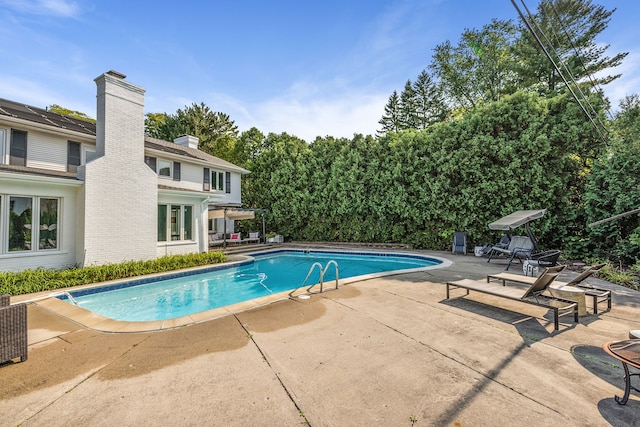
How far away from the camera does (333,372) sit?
320 centimetres

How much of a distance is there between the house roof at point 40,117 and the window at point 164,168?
3.15 metres

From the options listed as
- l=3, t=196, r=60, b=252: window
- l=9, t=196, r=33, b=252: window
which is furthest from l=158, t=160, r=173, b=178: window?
l=9, t=196, r=33, b=252: window

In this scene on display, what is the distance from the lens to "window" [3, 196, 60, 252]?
8523 millimetres

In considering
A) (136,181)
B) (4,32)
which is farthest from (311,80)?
(4,32)

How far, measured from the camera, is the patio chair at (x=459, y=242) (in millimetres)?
13405

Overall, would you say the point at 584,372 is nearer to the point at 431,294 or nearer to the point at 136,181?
the point at 431,294

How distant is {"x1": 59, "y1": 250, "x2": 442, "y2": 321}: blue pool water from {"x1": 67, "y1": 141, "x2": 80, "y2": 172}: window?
7.03m

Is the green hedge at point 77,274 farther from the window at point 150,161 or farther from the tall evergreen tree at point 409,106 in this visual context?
the tall evergreen tree at point 409,106

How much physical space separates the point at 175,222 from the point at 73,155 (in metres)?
5.00

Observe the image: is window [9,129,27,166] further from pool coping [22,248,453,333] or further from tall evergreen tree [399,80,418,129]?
tall evergreen tree [399,80,418,129]

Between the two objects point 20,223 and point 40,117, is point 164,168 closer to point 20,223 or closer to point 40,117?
point 40,117

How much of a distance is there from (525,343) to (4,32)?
50.1 feet

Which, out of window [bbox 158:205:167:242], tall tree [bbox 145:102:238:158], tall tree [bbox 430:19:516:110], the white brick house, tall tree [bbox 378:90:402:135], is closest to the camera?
the white brick house

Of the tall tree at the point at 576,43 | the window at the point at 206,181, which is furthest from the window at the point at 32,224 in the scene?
the tall tree at the point at 576,43
